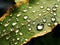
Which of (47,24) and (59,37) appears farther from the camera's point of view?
(59,37)

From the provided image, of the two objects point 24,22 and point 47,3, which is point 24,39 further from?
point 47,3

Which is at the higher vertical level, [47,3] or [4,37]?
[47,3]

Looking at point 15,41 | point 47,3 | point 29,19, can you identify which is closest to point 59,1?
point 47,3

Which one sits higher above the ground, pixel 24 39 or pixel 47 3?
pixel 47 3

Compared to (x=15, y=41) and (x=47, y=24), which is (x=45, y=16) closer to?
(x=47, y=24)

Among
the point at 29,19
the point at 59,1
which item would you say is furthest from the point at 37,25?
the point at 59,1

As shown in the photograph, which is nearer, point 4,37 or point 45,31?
point 45,31
